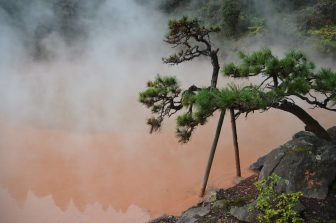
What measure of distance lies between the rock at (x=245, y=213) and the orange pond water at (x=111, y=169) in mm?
1344

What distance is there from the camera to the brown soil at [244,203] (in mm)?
4098

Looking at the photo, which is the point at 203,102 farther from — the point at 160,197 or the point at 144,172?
the point at 144,172

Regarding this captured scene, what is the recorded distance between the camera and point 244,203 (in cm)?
489

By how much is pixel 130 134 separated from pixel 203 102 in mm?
4315

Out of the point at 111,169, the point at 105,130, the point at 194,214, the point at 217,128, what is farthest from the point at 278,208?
the point at 105,130

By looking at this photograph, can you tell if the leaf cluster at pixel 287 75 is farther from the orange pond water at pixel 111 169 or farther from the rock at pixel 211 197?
the orange pond water at pixel 111 169

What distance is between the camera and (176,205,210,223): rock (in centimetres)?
484

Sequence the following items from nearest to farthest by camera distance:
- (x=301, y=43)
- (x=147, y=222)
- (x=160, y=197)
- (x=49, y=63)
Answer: (x=147, y=222) → (x=160, y=197) → (x=301, y=43) → (x=49, y=63)

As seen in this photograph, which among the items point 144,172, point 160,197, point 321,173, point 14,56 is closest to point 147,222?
point 160,197

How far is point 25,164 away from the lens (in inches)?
287

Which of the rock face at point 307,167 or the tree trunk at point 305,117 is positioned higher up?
the tree trunk at point 305,117

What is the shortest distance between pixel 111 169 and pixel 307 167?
3590mm

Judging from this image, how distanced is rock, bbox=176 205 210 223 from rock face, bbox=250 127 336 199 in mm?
935

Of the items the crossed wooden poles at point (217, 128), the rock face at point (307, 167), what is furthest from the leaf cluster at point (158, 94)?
the rock face at point (307, 167)
